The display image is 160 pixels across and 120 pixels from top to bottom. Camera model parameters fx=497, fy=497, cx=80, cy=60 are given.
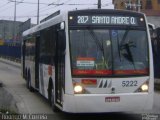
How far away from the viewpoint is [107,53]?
1206cm

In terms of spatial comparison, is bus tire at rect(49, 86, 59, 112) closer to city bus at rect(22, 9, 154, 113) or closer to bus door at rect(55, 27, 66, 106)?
bus door at rect(55, 27, 66, 106)

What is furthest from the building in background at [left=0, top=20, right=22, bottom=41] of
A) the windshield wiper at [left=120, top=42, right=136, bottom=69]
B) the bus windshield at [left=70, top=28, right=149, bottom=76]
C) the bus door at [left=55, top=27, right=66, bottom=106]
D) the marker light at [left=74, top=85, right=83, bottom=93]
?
the marker light at [left=74, top=85, right=83, bottom=93]

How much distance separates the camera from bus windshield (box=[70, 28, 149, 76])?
39.3ft

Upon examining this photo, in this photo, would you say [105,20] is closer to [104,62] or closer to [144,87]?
[104,62]

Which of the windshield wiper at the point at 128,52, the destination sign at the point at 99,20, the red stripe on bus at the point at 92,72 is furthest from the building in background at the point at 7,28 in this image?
the red stripe on bus at the point at 92,72

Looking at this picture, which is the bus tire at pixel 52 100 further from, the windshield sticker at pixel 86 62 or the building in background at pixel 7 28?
the building in background at pixel 7 28

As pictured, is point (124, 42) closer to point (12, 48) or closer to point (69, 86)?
point (69, 86)

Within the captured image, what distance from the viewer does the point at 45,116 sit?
43.8ft

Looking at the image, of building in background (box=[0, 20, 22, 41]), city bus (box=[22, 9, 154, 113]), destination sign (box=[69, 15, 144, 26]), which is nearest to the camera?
city bus (box=[22, 9, 154, 113])

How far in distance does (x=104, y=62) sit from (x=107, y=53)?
9.3 inches

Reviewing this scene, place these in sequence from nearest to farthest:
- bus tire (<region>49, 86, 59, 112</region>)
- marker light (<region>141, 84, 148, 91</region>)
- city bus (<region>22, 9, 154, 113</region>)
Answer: city bus (<region>22, 9, 154, 113</region>), marker light (<region>141, 84, 148, 91</region>), bus tire (<region>49, 86, 59, 112</region>)

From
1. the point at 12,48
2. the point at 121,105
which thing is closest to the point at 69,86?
the point at 121,105

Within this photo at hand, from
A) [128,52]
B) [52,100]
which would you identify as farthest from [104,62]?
[52,100]

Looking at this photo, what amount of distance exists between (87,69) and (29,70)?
9822mm
